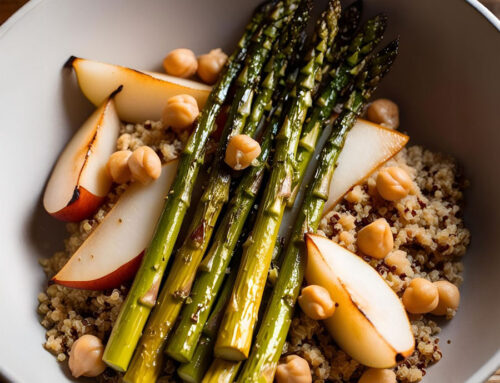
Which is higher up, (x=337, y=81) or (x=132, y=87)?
(x=337, y=81)

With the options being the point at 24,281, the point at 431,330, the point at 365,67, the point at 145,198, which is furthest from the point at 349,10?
the point at 24,281

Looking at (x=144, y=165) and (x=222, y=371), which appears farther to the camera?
(x=144, y=165)

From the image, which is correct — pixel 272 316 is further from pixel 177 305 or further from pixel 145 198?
pixel 145 198

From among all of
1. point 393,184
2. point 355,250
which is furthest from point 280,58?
point 355,250

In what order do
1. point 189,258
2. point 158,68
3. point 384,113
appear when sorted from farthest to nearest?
point 158,68
point 384,113
point 189,258

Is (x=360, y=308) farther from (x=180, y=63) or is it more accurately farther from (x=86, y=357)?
(x=180, y=63)

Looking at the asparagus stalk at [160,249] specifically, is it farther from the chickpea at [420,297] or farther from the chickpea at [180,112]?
the chickpea at [420,297]

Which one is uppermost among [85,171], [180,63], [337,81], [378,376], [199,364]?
[337,81]

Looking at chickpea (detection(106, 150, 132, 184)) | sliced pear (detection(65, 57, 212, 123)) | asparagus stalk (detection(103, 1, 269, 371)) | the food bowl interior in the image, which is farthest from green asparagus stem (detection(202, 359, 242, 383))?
sliced pear (detection(65, 57, 212, 123))
